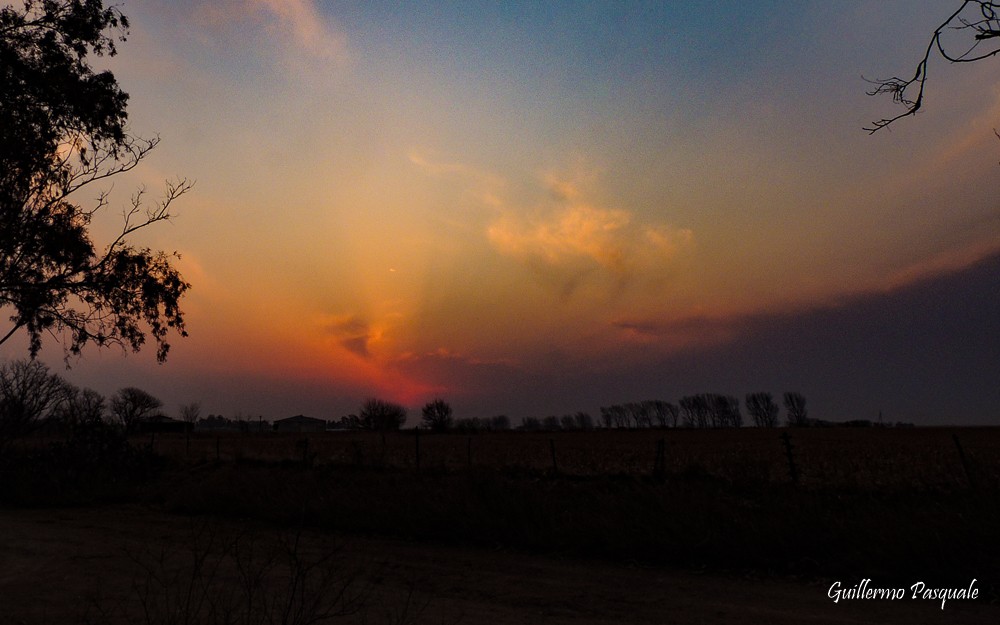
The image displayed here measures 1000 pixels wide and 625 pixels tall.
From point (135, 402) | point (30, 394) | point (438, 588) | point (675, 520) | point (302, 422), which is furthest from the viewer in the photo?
point (302, 422)

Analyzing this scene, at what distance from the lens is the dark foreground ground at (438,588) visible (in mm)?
6051

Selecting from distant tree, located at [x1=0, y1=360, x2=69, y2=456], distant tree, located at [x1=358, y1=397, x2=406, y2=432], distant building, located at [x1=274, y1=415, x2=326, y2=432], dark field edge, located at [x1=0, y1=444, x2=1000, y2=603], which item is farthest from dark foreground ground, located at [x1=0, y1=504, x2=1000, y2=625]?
distant building, located at [x1=274, y1=415, x2=326, y2=432]

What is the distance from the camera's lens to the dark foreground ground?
605 cm

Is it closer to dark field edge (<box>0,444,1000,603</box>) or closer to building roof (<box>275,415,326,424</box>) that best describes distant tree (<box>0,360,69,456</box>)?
dark field edge (<box>0,444,1000,603</box>)

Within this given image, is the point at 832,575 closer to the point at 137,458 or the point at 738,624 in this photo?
the point at 738,624

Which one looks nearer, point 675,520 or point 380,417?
point 675,520

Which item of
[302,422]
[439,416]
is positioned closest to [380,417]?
[439,416]

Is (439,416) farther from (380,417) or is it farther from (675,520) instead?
(675,520)

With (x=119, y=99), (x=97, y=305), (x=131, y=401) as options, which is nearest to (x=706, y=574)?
(x=97, y=305)

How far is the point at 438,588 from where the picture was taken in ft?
24.2

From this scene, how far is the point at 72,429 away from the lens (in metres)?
22.2

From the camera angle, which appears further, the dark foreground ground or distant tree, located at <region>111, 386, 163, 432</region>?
distant tree, located at <region>111, 386, 163, 432</region>

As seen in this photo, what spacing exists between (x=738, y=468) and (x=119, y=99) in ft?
66.2

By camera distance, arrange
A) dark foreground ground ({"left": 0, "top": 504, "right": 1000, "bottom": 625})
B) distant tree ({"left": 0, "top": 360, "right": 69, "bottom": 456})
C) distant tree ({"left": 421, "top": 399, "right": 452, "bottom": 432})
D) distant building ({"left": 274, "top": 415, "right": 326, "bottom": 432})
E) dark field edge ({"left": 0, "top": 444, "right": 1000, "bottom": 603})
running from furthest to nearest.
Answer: distant building ({"left": 274, "top": 415, "right": 326, "bottom": 432})
distant tree ({"left": 421, "top": 399, "right": 452, "bottom": 432})
distant tree ({"left": 0, "top": 360, "right": 69, "bottom": 456})
dark field edge ({"left": 0, "top": 444, "right": 1000, "bottom": 603})
dark foreground ground ({"left": 0, "top": 504, "right": 1000, "bottom": 625})
